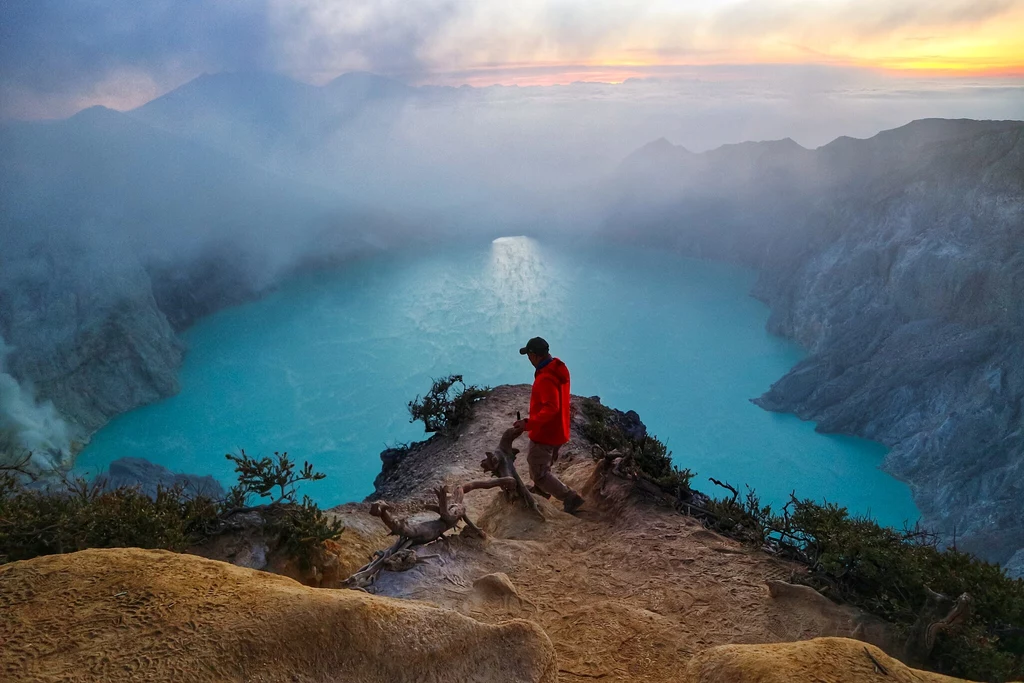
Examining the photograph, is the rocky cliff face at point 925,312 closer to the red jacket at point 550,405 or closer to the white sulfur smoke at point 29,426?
the red jacket at point 550,405

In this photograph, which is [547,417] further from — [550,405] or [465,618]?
[465,618]

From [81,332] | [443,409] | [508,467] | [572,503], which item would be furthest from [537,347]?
[81,332]

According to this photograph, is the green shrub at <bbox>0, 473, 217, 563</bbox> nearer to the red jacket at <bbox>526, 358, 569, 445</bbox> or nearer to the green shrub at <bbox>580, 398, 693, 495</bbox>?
the red jacket at <bbox>526, 358, 569, 445</bbox>

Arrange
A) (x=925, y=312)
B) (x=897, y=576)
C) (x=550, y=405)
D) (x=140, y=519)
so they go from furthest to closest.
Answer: (x=925, y=312), (x=550, y=405), (x=140, y=519), (x=897, y=576)

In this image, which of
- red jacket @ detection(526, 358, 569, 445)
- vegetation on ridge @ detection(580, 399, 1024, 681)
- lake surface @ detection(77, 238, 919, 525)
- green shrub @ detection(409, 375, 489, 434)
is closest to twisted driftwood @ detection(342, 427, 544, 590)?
red jacket @ detection(526, 358, 569, 445)

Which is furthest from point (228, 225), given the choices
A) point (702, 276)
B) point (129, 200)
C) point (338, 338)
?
point (702, 276)

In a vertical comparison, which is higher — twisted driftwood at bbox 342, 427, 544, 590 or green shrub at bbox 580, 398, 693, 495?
twisted driftwood at bbox 342, 427, 544, 590

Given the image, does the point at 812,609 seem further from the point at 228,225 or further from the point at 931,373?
the point at 228,225
